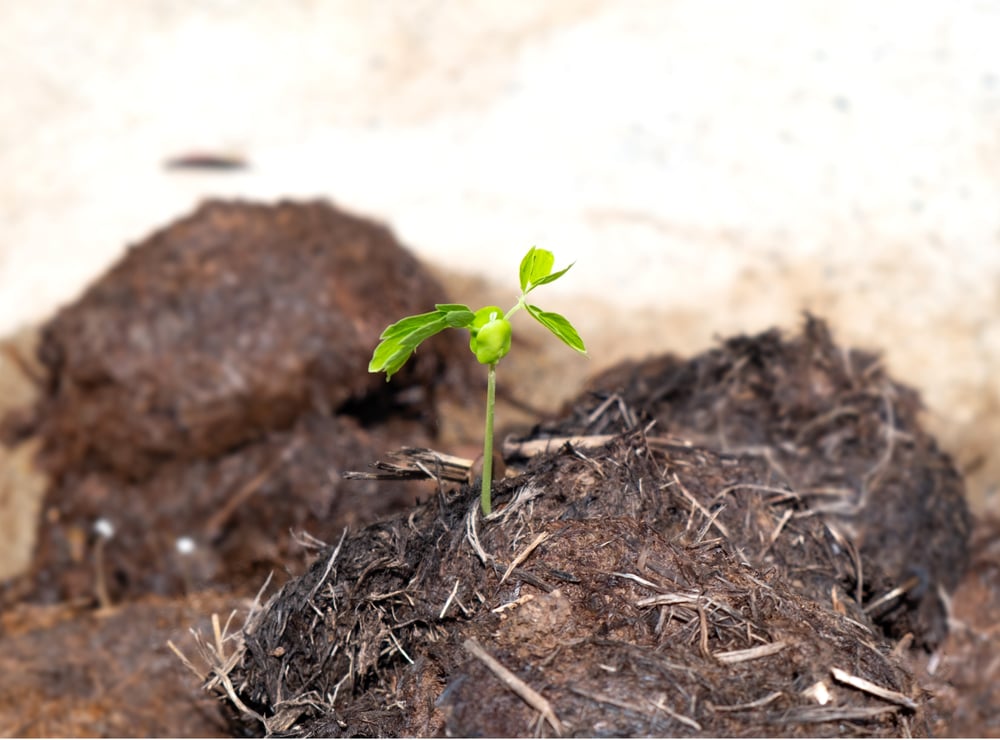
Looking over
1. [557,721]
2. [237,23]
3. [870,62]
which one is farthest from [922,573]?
[237,23]

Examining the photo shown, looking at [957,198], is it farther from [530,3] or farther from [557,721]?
[557,721]

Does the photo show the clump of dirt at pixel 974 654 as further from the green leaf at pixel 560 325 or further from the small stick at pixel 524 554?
the green leaf at pixel 560 325

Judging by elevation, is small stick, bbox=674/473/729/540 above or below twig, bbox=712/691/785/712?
below

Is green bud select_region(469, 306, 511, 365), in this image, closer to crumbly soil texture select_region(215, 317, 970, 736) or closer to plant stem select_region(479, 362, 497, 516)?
plant stem select_region(479, 362, 497, 516)

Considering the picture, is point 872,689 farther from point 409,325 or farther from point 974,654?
point 974,654

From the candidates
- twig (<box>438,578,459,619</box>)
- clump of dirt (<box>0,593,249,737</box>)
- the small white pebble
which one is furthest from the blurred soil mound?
twig (<box>438,578,459,619</box>)

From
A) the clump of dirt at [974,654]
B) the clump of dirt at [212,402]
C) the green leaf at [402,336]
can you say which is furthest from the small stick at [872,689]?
the clump of dirt at [212,402]
